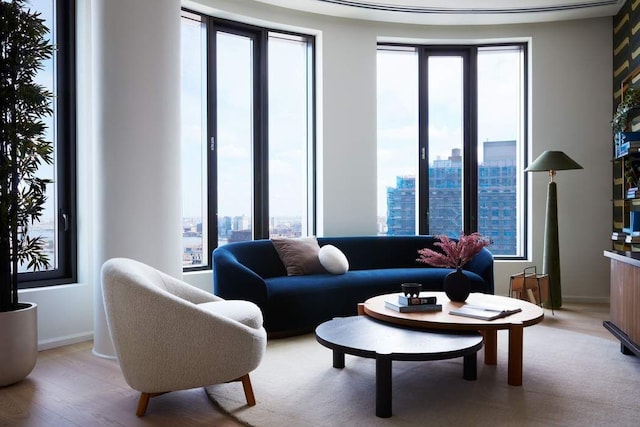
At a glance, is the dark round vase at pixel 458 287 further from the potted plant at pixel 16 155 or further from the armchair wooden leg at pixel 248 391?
the potted plant at pixel 16 155

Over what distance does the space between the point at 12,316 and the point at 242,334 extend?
60.3 inches

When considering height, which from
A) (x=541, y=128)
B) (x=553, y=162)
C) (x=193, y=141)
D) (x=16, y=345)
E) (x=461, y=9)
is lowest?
(x=16, y=345)

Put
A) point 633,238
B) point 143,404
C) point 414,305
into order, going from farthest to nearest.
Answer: point 633,238 → point 414,305 → point 143,404

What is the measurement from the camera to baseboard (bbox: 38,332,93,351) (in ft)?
13.3

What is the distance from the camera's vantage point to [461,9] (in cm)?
576

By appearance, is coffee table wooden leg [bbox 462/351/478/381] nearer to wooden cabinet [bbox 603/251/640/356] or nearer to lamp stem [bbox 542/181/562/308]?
wooden cabinet [bbox 603/251/640/356]

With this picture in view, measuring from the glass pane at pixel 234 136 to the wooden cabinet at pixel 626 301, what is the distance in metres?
3.39

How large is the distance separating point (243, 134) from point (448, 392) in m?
3.52

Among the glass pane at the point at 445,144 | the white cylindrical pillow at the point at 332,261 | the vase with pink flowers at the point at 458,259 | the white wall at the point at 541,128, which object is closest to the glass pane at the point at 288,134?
the white wall at the point at 541,128

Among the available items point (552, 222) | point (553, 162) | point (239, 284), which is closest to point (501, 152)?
point (553, 162)

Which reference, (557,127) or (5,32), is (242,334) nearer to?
(5,32)

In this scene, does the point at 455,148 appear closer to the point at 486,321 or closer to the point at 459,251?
the point at 459,251

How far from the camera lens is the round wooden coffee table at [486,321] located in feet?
10.1

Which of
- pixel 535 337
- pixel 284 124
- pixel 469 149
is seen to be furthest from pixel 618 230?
pixel 284 124
